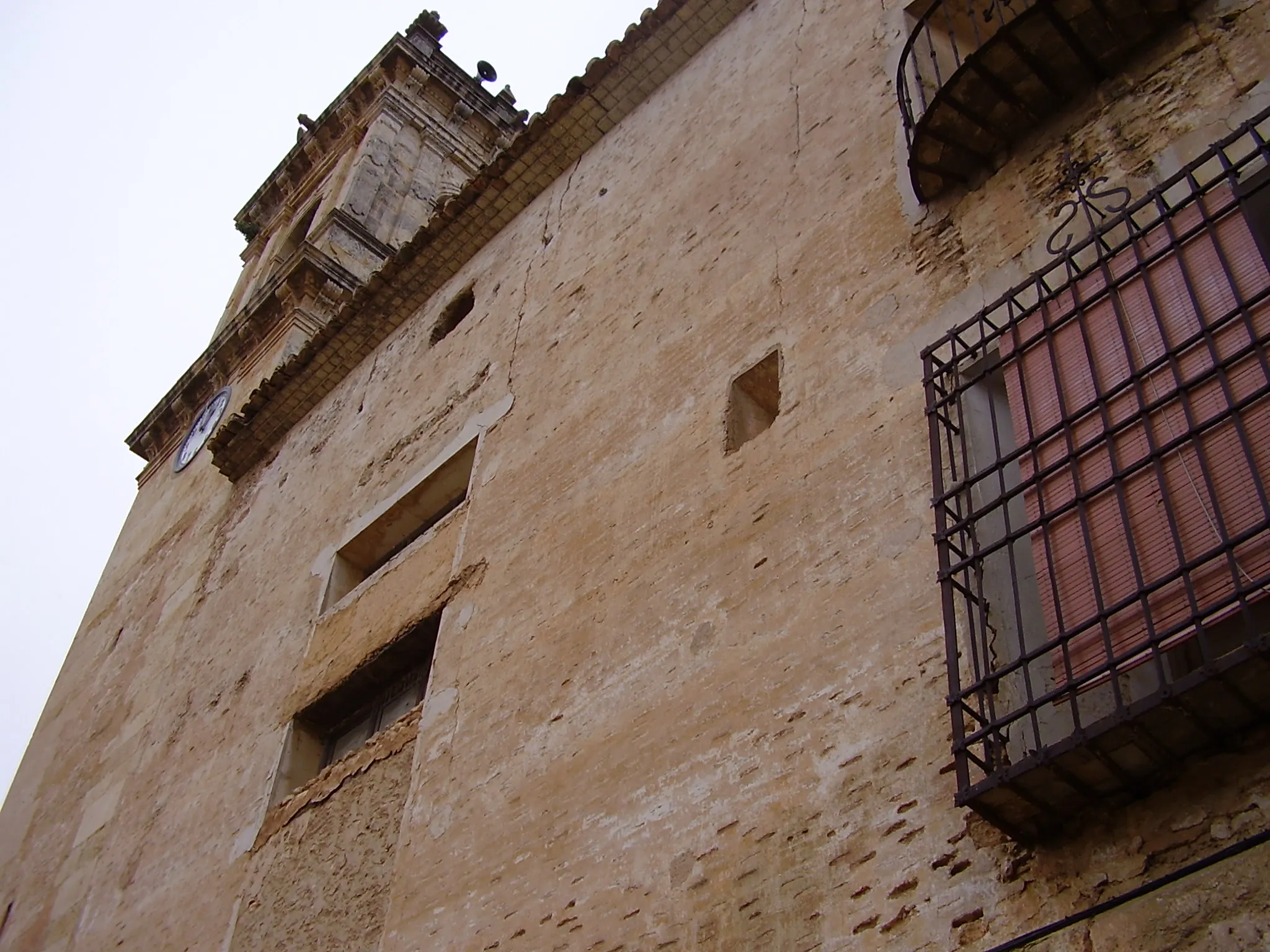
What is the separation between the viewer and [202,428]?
14812 millimetres

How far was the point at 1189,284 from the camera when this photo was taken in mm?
4156

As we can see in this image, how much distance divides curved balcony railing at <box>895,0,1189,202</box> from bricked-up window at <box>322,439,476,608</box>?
3596mm

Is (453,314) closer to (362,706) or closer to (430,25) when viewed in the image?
(362,706)

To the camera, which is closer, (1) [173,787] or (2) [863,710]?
(2) [863,710]

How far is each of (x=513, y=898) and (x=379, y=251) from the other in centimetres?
1166

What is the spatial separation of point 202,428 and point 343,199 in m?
3.41

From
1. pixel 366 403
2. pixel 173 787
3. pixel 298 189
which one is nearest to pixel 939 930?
pixel 173 787

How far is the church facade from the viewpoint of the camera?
3.62 meters

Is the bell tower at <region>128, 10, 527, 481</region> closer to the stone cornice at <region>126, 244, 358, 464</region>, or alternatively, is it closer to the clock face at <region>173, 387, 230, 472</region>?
the stone cornice at <region>126, 244, 358, 464</region>

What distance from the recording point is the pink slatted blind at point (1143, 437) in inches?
140

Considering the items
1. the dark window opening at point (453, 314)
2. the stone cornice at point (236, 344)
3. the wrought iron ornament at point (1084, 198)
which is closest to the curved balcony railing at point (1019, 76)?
the wrought iron ornament at point (1084, 198)

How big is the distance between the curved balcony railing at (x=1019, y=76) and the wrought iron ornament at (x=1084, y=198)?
0.34 m

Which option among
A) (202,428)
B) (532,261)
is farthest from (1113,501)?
(202,428)

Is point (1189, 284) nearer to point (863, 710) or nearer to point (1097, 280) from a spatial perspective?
point (1097, 280)
